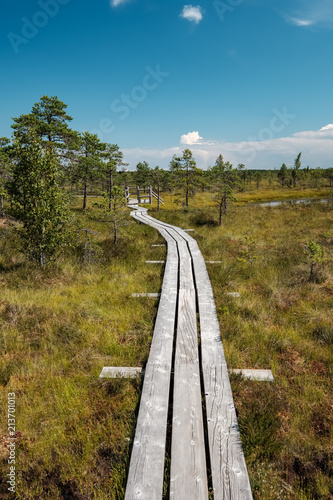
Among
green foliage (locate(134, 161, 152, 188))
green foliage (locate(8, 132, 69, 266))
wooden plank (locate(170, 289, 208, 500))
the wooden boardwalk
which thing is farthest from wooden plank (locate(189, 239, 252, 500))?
green foliage (locate(134, 161, 152, 188))

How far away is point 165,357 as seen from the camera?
3881 mm

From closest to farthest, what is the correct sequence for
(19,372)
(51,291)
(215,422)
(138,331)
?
→ 1. (215,422)
2. (19,372)
3. (138,331)
4. (51,291)

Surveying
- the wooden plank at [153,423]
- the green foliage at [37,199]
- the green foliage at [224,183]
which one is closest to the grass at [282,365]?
the wooden plank at [153,423]

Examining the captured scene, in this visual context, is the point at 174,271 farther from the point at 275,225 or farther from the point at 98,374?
the point at 275,225

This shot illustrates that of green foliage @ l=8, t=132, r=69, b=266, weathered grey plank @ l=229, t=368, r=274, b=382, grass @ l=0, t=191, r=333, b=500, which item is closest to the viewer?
grass @ l=0, t=191, r=333, b=500

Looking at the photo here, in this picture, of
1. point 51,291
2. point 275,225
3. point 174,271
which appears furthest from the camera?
point 275,225

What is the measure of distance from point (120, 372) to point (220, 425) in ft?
5.14

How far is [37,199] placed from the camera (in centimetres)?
774

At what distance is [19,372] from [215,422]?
3007mm

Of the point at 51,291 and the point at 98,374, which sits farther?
the point at 51,291

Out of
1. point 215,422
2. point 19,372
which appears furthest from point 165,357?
point 19,372

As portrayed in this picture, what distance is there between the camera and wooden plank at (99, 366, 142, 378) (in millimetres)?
3631

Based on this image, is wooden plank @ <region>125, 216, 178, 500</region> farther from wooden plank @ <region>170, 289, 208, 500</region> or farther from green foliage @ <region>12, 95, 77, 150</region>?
green foliage @ <region>12, 95, 77, 150</region>

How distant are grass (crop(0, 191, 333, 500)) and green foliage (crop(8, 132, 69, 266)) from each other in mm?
922
